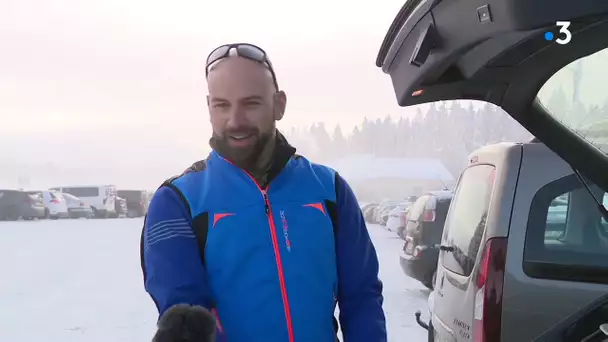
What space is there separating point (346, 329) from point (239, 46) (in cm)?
83

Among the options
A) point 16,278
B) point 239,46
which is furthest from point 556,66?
point 16,278

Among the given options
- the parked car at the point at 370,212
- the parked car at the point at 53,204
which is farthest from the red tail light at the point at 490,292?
the parked car at the point at 53,204

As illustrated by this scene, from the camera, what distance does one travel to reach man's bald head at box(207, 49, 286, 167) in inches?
63.7

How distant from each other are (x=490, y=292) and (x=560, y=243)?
454mm

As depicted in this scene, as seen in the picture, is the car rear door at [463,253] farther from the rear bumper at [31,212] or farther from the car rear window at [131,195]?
the car rear window at [131,195]

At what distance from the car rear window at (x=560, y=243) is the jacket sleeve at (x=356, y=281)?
1647mm

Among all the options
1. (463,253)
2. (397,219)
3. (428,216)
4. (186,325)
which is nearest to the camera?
(186,325)

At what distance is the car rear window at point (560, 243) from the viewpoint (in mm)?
3061

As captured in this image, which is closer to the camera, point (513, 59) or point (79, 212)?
point (513, 59)

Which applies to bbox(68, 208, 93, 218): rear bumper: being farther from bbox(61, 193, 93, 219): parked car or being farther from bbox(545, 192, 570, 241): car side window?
bbox(545, 192, 570, 241): car side window

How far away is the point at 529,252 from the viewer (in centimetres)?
311

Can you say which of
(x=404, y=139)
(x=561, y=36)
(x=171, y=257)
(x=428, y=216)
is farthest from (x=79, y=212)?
(x=404, y=139)

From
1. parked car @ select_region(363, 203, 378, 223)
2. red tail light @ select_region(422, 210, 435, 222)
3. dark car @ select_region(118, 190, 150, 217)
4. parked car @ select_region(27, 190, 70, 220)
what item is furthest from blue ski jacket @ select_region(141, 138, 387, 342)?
dark car @ select_region(118, 190, 150, 217)

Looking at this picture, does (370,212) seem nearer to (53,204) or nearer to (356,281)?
(53,204)
